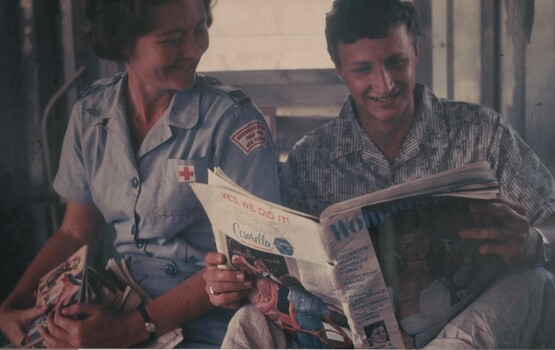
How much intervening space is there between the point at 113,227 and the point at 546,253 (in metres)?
0.93

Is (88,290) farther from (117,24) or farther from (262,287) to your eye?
(117,24)

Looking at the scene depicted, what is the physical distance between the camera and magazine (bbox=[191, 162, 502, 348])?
4.66 feet

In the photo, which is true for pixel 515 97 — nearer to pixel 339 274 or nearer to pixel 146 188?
pixel 339 274

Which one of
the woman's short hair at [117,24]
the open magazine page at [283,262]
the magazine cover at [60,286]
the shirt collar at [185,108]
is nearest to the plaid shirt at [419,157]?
the open magazine page at [283,262]

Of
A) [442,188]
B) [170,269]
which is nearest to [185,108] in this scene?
[170,269]

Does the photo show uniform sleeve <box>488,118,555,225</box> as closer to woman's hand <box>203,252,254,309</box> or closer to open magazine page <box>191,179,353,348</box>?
open magazine page <box>191,179,353,348</box>

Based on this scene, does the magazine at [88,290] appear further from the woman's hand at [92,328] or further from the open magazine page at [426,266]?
the open magazine page at [426,266]

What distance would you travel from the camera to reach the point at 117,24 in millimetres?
1596

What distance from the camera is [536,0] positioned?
58.8 inches

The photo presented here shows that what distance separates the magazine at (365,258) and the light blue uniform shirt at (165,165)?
7 cm

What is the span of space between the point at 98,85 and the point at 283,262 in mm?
588

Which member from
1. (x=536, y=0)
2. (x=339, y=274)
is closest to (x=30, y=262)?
(x=339, y=274)

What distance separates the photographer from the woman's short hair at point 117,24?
5.15 feet

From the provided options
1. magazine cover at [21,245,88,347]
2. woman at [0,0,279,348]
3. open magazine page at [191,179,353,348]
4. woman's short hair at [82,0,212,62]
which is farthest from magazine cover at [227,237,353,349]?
woman's short hair at [82,0,212,62]
